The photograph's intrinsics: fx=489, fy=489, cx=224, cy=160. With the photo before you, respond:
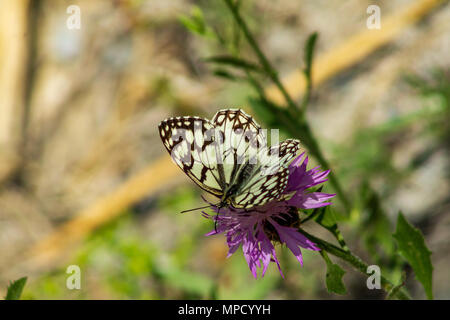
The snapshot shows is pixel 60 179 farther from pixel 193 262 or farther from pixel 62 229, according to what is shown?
pixel 193 262

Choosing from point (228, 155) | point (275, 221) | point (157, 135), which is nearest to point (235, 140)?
point (228, 155)

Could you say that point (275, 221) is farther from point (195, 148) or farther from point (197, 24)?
point (197, 24)

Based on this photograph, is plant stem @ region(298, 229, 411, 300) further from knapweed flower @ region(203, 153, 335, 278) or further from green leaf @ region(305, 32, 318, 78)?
green leaf @ region(305, 32, 318, 78)

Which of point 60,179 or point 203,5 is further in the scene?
point 60,179

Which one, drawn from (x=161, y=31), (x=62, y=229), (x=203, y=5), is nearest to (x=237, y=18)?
(x=203, y=5)

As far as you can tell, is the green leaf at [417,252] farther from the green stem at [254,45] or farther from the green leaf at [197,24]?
the green leaf at [197,24]

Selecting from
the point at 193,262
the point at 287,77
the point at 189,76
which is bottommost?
the point at 193,262
